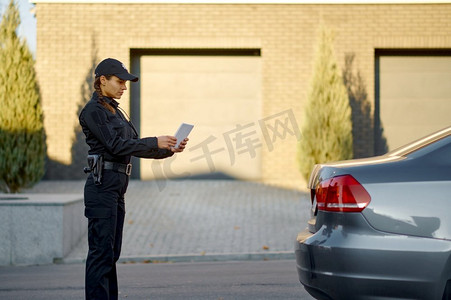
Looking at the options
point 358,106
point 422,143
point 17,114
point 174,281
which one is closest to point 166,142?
point 422,143

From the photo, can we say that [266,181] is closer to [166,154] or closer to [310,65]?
[310,65]

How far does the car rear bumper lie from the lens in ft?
14.4

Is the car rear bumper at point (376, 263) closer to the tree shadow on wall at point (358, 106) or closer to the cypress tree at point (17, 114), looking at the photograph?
the cypress tree at point (17, 114)

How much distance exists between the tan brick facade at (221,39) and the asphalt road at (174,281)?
753 centimetres

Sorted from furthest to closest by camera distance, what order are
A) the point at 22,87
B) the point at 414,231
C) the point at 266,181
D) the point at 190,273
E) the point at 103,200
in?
1. the point at 266,181
2. the point at 22,87
3. the point at 190,273
4. the point at 103,200
5. the point at 414,231

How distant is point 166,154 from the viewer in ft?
18.8

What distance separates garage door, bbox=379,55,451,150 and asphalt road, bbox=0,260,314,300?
854cm

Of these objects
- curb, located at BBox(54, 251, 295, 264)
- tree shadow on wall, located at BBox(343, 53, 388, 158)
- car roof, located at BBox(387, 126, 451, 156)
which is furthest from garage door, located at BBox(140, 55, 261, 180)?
car roof, located at BBox(387, 126, 451, 156)

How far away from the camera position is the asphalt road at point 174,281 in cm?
750

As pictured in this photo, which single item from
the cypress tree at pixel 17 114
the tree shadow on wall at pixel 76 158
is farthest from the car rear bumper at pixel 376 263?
the tree shadow on wall at pixel 76 158

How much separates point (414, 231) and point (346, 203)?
0.44m

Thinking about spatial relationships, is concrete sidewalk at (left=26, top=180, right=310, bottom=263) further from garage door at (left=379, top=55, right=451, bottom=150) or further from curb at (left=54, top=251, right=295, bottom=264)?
garage door at (left=379, top=55, right=451, bottom=150)

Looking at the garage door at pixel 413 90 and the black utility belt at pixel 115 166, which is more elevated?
the garage door at pixel 413 90

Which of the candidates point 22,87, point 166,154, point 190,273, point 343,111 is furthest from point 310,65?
point 166,154
